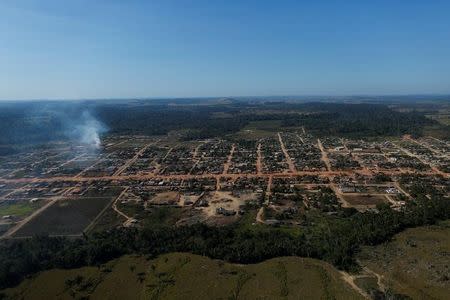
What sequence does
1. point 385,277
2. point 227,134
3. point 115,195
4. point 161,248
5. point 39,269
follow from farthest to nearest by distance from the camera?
1. point 227,134
2. point 115,195
3. point 161,248
4. point 39,269
5. point 385,277

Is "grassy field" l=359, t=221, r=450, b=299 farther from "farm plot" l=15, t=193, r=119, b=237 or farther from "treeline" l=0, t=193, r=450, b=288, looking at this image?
"farm plot" l=15, t=193, r=119, b=237

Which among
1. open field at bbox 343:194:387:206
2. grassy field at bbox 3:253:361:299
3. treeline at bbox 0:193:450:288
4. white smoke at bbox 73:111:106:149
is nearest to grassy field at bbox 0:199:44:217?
treeline at bbox 0:193:450:288

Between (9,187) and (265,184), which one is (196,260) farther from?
(9,187)

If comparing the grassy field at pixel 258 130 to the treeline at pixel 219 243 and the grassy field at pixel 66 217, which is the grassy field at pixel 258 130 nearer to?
the grassy field at pixel 66 217

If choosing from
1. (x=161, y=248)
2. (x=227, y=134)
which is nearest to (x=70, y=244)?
(x=161, y=248)

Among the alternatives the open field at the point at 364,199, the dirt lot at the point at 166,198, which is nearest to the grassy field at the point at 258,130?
the dirt lot at the point at 166,198
